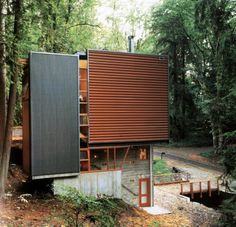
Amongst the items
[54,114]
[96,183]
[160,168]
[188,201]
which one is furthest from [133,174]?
[160,168]

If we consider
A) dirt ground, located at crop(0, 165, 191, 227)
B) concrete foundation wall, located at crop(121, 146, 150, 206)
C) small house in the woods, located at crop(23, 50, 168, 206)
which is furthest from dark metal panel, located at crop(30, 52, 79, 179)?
concrete foundation wall, located at crop(121, 146, 150, 206)

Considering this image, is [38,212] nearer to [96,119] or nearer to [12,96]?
[12,96]

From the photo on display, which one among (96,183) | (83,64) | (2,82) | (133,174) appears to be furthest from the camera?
(133,174)

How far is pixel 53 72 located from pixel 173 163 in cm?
1755

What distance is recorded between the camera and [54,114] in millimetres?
12008

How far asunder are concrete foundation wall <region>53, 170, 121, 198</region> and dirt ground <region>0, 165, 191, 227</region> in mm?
709

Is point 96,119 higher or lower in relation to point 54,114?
lower

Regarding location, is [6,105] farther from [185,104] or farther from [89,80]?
[185,104]

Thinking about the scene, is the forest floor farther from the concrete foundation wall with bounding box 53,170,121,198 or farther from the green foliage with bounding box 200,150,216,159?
the green foliage with bounding box 200,150,216,159

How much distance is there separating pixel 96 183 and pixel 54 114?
314 cm

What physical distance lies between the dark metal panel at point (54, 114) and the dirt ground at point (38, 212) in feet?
3.30

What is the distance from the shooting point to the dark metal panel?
38.4 feet

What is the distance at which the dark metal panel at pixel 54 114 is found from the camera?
38.4 ft

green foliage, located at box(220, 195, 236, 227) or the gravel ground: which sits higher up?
green foliage, located at box(220, 195, 236, 227)
